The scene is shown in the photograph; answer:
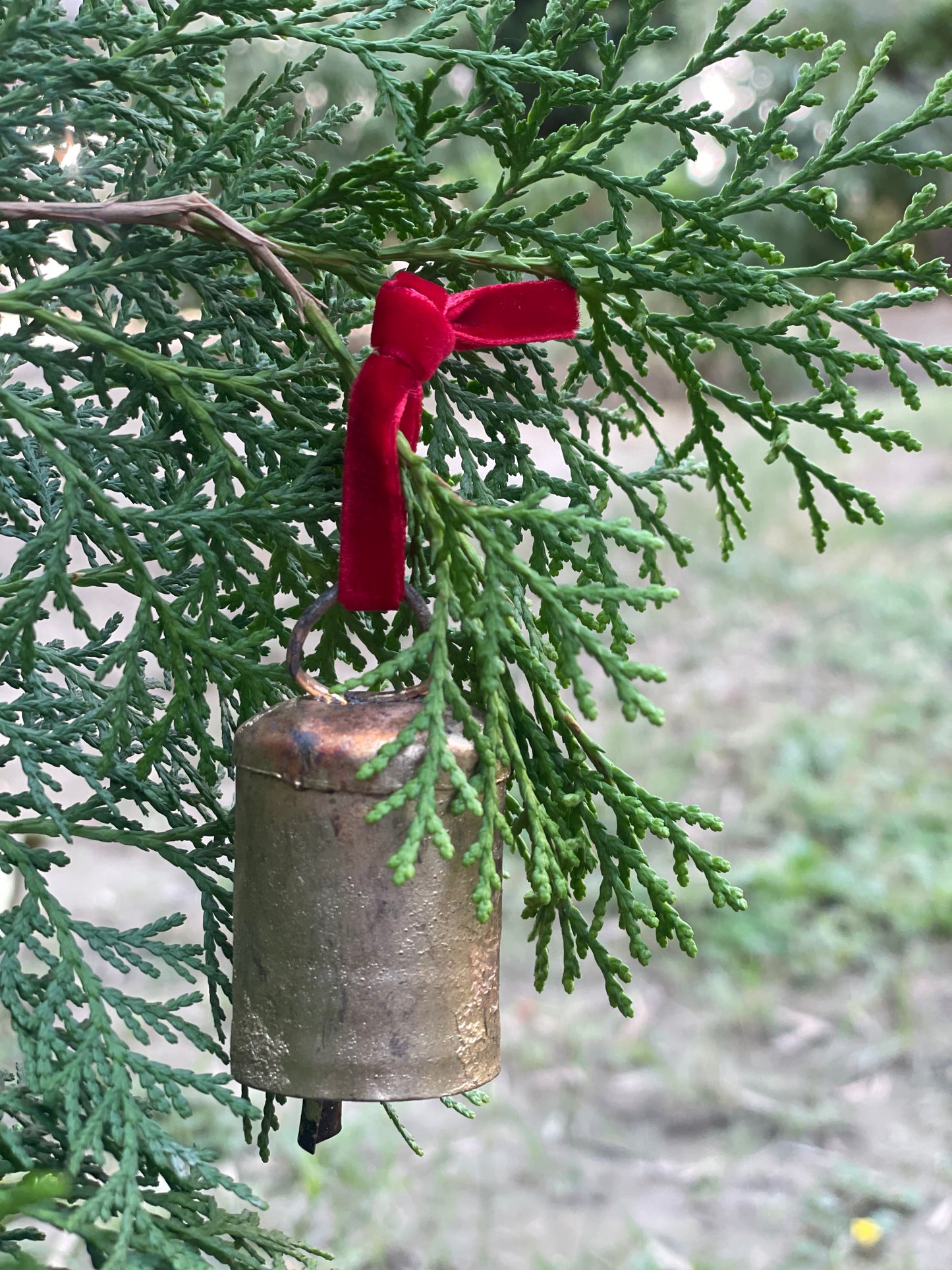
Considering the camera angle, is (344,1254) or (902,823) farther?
(902,823)

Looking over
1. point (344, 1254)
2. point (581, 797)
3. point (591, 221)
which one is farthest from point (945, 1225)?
point (591, 221)

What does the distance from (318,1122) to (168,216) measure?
3.07ft

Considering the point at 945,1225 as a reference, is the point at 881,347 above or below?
above

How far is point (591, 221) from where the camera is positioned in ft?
56.6

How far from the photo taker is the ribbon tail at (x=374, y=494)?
1.17 meters

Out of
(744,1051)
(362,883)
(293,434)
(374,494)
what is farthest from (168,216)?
(744,1051)

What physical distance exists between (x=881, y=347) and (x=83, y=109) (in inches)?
35.4

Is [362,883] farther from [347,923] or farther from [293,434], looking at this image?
[293,434]

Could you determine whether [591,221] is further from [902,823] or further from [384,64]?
[384,64]

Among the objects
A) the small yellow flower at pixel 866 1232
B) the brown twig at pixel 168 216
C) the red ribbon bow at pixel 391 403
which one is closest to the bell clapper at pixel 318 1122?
the red ribbon bow at pixel 391 403

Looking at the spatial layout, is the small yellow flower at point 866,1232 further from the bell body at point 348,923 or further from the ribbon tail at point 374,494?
the ribbon tail at point 374,494

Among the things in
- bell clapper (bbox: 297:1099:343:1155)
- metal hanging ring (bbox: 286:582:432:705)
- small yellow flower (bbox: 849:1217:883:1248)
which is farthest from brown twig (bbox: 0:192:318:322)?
small yellow flower (bbox: 849:1217:883:1248)

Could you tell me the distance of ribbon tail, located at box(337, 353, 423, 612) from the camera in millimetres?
1169

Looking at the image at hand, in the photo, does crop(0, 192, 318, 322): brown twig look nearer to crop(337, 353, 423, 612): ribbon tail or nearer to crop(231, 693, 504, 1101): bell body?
crop(337, 353, 423, 612): ribbon tail
